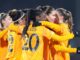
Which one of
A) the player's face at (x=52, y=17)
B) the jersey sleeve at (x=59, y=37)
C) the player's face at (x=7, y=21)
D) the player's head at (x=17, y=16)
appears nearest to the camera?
the jersey sleeve at (x=59, y=37)

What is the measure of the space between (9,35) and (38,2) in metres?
1.15

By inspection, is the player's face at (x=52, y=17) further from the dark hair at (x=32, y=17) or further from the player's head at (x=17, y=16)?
the player's head at (x=17, y=16)

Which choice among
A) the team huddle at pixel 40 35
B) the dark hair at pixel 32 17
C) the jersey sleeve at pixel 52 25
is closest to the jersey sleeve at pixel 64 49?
the team huddle at pixel 40 35

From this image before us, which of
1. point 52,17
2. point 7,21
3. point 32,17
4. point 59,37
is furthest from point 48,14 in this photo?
point 7,21

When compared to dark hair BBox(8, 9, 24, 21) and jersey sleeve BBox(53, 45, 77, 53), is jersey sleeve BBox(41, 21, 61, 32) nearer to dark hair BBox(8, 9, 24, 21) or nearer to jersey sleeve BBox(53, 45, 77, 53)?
jersey sleeve BBox(53, 45, 77, 53)

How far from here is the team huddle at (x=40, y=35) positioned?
9.39 ft

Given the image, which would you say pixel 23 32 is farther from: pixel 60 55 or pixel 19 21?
pixel 60 55

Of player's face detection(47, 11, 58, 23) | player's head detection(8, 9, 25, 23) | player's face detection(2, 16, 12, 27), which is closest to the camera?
player's face detection(47, 11, 58, 23)

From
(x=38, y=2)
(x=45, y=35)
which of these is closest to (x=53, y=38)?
Result: (x=45, y=35)

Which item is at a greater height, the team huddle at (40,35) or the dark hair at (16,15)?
the dark hair at (16,15)

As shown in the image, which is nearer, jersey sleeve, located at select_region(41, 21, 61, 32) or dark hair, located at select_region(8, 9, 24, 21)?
jersey sleeve, located at select_region(41, 21, 61, 32)

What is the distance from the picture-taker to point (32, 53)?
2.88 metres

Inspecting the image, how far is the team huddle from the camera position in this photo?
2861 millimetres

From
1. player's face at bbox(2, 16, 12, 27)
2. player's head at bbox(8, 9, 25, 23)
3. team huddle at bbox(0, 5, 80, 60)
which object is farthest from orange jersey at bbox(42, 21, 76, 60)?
player's face at bbox(2, 16, 12, 27)
